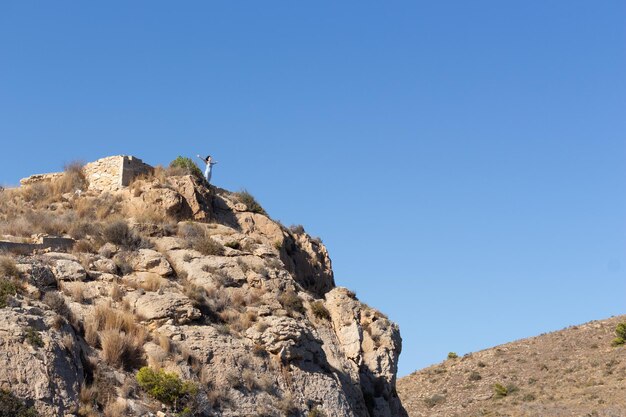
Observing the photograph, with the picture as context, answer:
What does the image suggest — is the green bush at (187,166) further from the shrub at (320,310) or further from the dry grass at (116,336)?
the dry grass at (116,336)

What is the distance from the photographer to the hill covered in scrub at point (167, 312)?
1551cm

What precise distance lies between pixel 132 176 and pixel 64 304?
30.1ft

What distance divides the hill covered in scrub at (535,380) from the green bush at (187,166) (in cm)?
2212

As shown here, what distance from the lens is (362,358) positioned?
22078mm

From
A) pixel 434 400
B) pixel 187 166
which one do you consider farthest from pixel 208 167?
pixel 434 400

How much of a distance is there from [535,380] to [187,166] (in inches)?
1122

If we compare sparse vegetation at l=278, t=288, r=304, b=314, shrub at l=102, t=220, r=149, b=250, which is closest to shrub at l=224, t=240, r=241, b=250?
shrub at l=102, t=220, r=149, b=250

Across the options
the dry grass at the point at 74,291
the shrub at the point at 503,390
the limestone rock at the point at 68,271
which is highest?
the shrub at the point at 503,390

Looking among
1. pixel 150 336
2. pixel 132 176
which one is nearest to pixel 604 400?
pixel 132 176

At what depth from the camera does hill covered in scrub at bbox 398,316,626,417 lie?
137 feet

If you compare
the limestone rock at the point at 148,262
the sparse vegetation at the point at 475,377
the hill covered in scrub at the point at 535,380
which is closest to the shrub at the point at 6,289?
the limestone rock at the point at 148,262

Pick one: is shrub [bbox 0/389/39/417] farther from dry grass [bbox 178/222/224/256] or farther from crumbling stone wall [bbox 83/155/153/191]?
crumbling stone wall [bbox 83/155/153/191]

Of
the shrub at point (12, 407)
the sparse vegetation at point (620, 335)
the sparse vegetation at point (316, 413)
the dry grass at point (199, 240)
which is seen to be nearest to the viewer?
the shrub at point (12, 407)

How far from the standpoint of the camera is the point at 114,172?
2616cm
